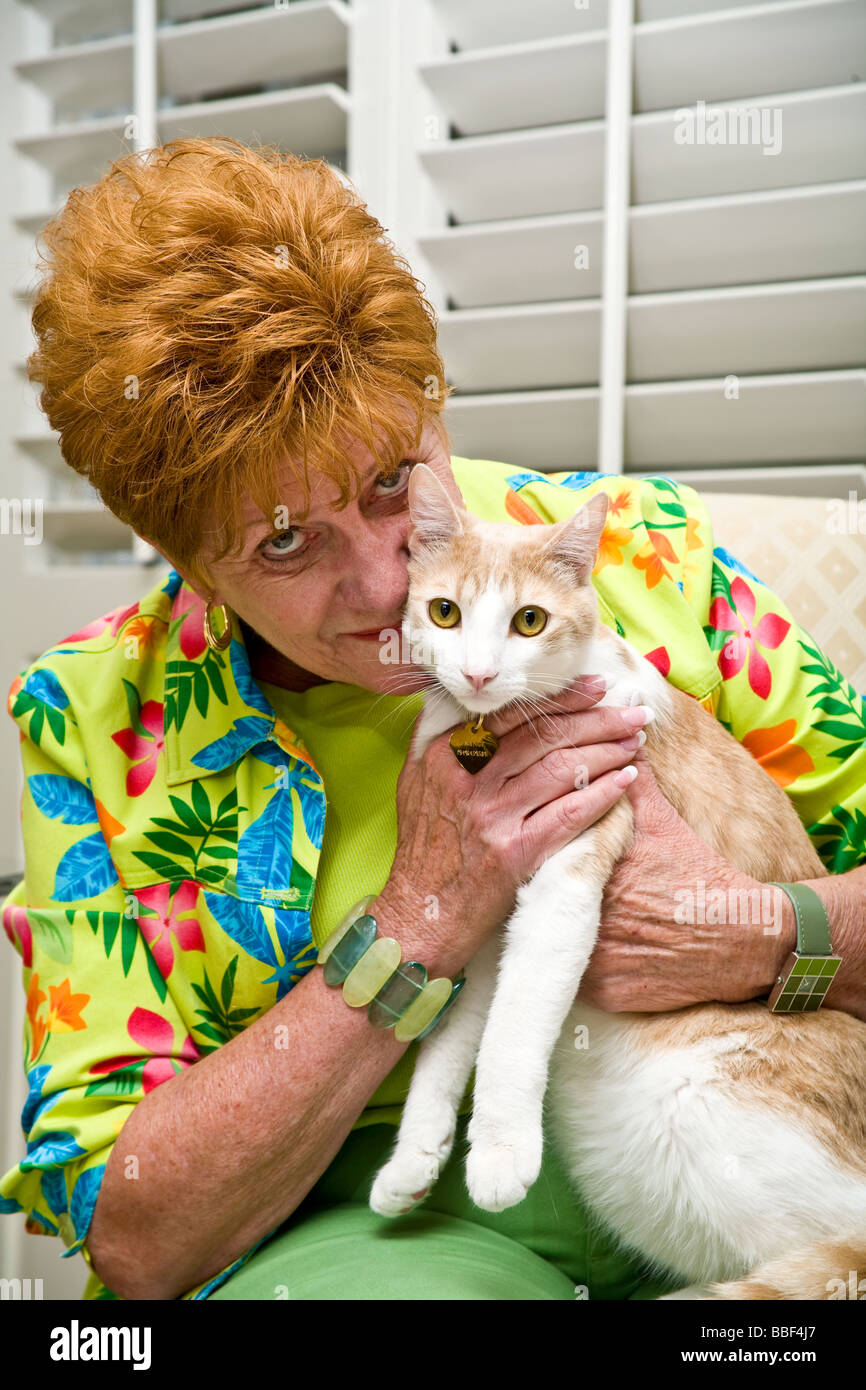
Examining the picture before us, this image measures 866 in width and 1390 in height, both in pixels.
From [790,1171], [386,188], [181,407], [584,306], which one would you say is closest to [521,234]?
[584,306]

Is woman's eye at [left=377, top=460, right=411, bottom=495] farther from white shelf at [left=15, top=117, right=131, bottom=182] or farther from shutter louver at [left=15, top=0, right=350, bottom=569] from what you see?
white shelf at [left=15, top=117, right=131, bottom=182]

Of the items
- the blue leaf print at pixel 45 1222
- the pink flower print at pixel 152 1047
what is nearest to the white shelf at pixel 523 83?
the pink flower print at pixel 152 1047

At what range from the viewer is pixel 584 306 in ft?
6.71

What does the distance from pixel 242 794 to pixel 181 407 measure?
48 centimetres

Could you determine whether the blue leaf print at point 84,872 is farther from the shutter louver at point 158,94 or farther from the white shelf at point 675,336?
the white shelf at point 675,336

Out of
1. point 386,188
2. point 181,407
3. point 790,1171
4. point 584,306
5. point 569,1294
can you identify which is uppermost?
point 386,188

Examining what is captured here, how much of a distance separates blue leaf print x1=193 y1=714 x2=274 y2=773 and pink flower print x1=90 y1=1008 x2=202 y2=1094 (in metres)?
0.31

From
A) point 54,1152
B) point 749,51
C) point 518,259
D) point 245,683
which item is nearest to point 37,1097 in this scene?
point 54,1152

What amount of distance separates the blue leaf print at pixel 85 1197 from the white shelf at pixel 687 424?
1360 millimetres

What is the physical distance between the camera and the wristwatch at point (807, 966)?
43.7 inches

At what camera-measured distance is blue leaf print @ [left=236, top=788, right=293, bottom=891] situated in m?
1.23

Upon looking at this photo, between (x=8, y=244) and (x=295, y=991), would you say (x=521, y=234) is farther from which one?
(x=295, y=991)

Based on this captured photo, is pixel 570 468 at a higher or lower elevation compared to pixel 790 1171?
higher

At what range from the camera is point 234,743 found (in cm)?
129
